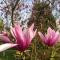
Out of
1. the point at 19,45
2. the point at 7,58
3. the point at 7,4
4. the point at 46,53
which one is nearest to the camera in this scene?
the point at 7,58

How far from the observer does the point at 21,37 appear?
27.9 inches

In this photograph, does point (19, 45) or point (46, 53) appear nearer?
point (19, 45)

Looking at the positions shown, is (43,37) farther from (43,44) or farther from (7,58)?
(7,58)

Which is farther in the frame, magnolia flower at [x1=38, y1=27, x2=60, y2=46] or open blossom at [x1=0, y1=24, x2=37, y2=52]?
magnolia flower at [x1=38, y1=27, x2=60, y2=46]

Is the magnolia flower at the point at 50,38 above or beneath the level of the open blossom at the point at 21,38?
beneath

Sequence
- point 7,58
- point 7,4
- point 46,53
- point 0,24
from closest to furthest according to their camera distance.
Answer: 1. point 7,58
2. point 46,53
3. point 0,24
4. point 7,4

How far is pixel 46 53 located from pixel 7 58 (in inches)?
9.2

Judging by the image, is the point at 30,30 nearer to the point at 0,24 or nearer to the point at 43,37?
the point at 43,37

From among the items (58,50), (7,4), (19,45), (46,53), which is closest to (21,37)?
(19,45)

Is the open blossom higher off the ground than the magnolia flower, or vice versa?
the open blossom

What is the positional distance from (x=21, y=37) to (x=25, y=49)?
3 cm

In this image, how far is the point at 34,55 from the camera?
0.76 m

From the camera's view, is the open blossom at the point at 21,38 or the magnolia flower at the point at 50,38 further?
the magnolia flower at the point at 50,38

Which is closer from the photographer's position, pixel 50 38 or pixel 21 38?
pixel 21 38
